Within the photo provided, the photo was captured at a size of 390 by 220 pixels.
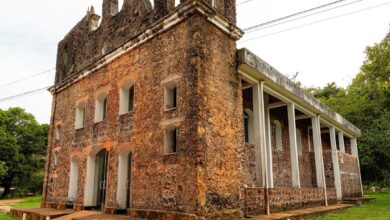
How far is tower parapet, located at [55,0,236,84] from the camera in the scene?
32.5ft

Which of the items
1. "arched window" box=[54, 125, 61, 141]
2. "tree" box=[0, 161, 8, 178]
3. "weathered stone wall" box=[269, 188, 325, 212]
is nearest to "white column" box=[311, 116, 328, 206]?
"weathered stone wall" box=[269, 188, 325, 212]

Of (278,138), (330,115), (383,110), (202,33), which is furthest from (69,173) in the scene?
(383,110)

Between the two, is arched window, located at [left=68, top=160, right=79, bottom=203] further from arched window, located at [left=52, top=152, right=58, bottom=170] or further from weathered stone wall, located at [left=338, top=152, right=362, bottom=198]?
weathered stone wall, located at [left=338, top=152, right=362, bottom=198]

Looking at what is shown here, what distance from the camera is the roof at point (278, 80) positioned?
9672mm

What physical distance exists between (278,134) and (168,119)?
849cm

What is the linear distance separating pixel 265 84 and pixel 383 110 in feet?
64.5

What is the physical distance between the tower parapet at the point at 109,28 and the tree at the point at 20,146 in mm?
20046

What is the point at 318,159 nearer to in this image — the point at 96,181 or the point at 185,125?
the point at 185,125

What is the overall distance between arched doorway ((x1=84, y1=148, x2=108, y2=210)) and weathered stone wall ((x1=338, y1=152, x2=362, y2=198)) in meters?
12.0

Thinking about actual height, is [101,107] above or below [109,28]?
below

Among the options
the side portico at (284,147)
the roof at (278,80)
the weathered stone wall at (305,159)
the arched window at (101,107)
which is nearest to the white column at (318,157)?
the side portico at (284,147)

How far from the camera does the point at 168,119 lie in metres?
8.69

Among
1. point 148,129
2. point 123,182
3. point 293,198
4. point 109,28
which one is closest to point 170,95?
point 148,129

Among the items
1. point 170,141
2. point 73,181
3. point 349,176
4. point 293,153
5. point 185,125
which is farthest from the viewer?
point 349,176
